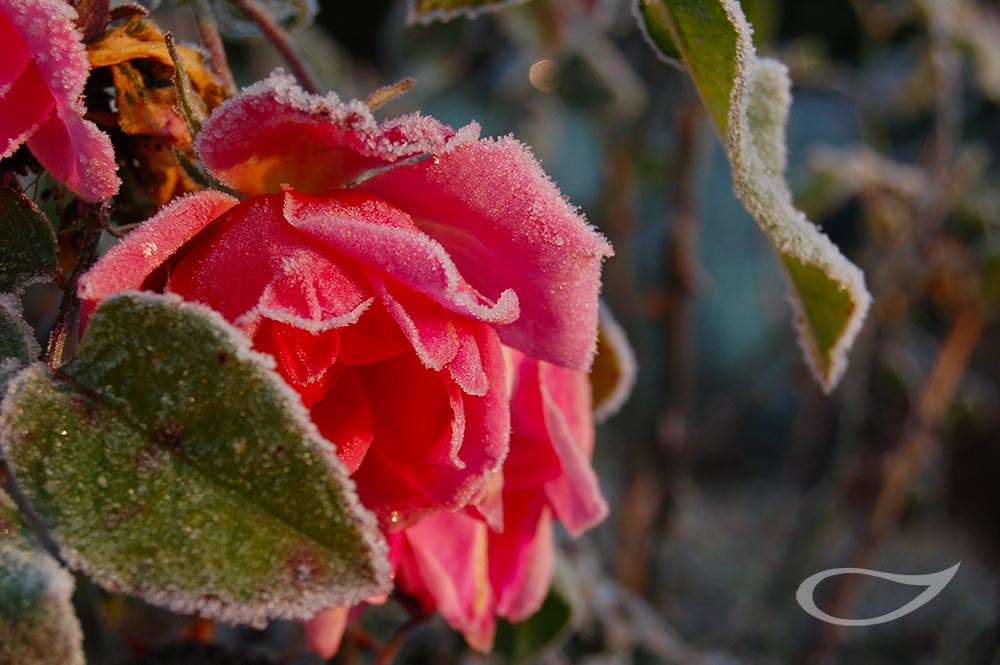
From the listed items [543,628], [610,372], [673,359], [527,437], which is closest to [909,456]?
[673,359]

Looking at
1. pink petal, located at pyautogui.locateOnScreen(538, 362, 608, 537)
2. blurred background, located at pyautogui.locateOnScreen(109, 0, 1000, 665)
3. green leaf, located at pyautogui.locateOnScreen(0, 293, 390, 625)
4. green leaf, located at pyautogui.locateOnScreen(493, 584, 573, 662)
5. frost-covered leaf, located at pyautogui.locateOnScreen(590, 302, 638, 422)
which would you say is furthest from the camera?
blurred background, located at pyautogui.locateOnScreen(109, 0, 1000, 665)

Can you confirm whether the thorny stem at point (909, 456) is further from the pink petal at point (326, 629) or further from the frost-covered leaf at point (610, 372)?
the pink petal at point (326, 629)

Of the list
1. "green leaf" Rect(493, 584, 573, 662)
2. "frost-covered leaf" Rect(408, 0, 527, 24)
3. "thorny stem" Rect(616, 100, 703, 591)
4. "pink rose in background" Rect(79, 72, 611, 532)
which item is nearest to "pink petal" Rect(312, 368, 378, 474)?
"pink rose in background" Rect(79, 72, 611, 532)

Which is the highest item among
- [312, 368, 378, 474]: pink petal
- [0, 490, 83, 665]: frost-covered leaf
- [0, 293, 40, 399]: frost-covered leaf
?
[0, 293, 40, 399]: frost-covered leaf

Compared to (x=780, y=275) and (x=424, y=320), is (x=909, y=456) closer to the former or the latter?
(x=780, y=275)

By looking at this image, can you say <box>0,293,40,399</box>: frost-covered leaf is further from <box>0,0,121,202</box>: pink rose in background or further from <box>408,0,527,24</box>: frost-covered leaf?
<box>408,0,527,24</box>: frost-covered leaf
